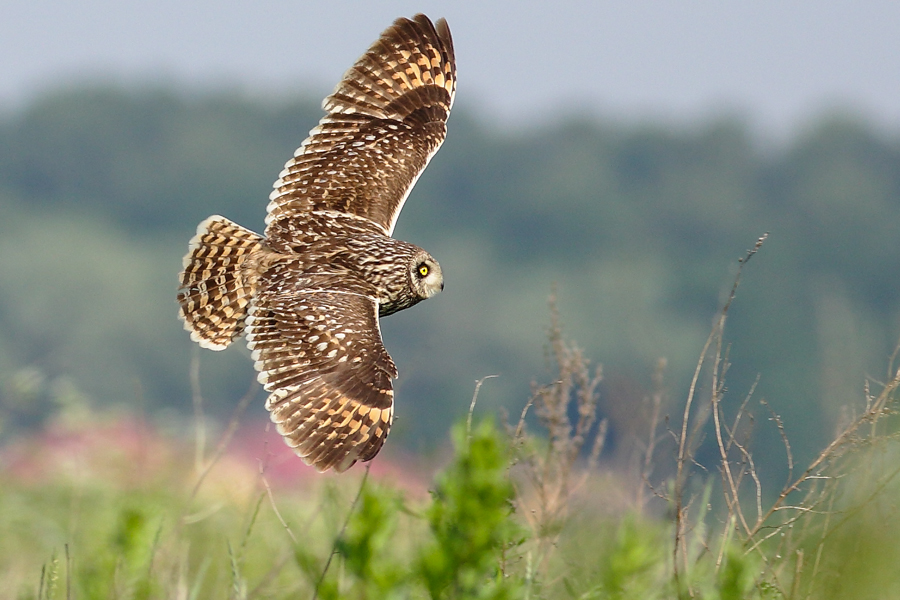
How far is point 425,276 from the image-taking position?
17.5ft

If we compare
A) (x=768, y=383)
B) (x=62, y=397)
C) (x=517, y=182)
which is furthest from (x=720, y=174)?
(x=62, y=397)

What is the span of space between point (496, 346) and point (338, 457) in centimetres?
5685

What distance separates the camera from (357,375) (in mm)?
4543

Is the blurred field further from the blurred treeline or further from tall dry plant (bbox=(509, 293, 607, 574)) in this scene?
the blurred treeline

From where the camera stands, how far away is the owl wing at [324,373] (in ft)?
14.4

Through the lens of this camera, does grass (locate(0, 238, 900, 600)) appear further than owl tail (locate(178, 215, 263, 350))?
No

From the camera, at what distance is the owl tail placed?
17.5 ft

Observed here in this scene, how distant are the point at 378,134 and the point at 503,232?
2804 inches

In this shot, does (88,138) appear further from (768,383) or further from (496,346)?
(768,383)

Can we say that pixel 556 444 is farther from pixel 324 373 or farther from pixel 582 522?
pixel 324 373

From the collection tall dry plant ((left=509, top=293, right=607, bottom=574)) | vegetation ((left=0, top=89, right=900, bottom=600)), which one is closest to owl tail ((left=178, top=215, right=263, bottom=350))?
vegetation ((left=0, top=89, right=900, bottom=600))

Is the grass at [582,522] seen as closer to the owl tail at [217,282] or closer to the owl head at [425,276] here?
the owl tail at [217,282]

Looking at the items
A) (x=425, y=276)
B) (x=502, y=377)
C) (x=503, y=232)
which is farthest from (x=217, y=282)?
(x=503, y=232)

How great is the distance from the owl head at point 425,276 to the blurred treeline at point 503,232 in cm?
3348
